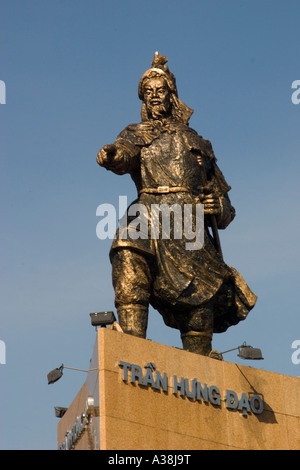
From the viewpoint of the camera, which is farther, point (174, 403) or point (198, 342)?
point (198, 342)

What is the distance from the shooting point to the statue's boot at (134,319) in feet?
63.8

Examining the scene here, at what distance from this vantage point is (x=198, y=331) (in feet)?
65.9

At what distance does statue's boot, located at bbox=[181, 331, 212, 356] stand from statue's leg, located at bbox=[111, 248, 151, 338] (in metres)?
0.83

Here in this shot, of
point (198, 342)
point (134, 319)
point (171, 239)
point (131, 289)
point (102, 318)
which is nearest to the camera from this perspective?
point (102, 318)

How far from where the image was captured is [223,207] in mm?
21109

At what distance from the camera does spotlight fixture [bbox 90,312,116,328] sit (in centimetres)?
1895

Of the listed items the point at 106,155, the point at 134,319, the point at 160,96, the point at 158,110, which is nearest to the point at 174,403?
the point at 134,319

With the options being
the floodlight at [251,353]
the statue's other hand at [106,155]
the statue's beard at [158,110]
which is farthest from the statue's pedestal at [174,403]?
the statue's beard at [158,110]

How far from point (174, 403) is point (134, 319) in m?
1.48

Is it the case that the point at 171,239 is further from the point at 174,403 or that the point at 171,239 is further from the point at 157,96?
the point at 174,403

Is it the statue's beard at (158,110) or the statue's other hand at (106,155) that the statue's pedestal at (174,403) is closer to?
the statue's other hand at (106,155)

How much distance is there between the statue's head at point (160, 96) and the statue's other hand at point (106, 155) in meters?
1.31
